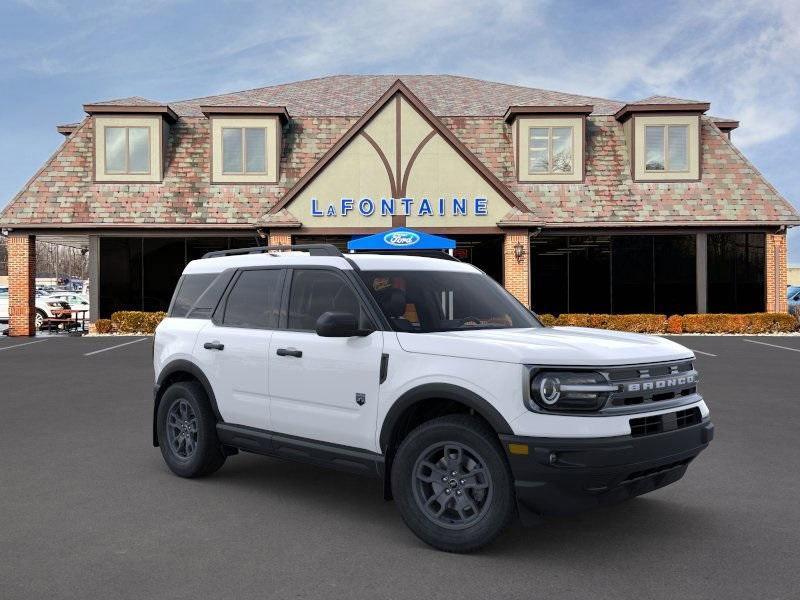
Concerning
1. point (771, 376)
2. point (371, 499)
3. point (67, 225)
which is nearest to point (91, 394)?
point (371, 499)

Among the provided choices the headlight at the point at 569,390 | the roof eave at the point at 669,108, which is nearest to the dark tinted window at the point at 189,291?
the headlight at the point at 569,390

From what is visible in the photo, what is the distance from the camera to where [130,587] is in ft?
13.9

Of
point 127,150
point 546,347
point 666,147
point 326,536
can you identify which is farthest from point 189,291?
→ point 666,147

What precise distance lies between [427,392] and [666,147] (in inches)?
932

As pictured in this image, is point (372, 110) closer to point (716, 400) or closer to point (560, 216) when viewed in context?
point (560, 216)

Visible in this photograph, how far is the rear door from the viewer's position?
20.0 feet

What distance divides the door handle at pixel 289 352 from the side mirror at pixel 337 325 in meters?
0.54

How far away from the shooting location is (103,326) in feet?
82.8

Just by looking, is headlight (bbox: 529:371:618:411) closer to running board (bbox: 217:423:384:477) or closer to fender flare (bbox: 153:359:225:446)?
running board (bbox: 217:423:384:477)

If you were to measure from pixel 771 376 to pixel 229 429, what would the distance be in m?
11.1

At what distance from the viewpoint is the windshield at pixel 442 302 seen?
5.56 metres

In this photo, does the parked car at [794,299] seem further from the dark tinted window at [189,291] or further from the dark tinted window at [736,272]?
the dark tinted window at [189,291]

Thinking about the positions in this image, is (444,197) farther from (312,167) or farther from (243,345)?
(243,345)

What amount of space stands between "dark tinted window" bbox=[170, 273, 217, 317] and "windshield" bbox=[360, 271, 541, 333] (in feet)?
6.72
